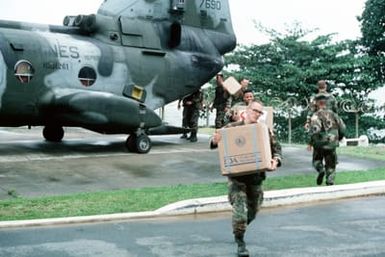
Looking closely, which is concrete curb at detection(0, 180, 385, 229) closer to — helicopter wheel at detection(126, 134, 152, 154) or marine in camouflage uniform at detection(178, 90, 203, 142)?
helicopter wheel at detection(126, 134, 152, 154)

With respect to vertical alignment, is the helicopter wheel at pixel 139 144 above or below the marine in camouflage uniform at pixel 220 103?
below

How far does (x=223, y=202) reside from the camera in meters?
9.26

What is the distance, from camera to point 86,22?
1523 cm

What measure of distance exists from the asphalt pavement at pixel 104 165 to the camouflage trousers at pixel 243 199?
4.17 meters

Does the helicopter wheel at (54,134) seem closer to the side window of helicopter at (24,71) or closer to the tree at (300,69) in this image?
the side window of helicopter at (24,71)

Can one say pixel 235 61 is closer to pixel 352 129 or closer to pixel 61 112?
pixel 352 129

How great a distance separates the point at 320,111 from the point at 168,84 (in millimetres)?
6072

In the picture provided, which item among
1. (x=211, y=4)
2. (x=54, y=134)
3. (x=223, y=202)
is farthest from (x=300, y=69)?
(x=223, y=202)

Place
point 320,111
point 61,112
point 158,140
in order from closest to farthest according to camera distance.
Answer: point 320,111 → point 61,112 → point 158,140

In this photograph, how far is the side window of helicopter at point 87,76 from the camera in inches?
575

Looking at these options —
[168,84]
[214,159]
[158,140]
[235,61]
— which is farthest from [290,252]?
[235,61]

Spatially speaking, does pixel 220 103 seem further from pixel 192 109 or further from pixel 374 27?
pixel 374 27

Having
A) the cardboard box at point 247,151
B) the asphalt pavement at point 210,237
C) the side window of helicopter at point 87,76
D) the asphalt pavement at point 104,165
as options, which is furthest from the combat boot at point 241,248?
the side window of helicopter at point 87,76

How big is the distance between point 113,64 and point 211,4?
3.92 meters
